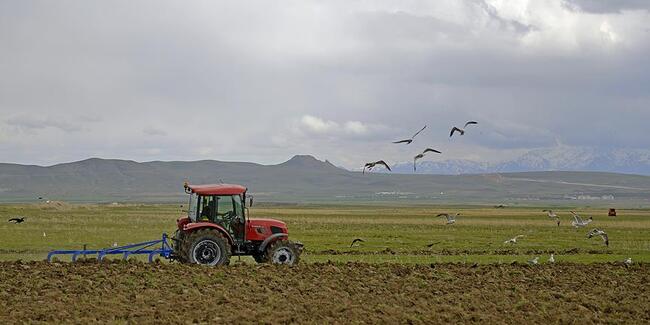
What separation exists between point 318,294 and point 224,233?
5.63 m

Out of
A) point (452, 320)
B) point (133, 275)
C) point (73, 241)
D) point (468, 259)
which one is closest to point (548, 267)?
point (468, 259)

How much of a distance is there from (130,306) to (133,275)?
5.04 meters

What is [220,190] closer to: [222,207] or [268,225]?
[222,207]

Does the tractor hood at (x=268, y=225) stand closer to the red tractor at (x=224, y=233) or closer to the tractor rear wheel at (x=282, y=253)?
the red tractor at (x=224, y=233)

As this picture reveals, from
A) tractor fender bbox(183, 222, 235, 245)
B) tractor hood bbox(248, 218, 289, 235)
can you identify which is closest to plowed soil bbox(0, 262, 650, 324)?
tractor fender bbox(183, 222, 235, 245)

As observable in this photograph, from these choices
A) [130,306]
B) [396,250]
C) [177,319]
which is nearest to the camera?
[177,319]

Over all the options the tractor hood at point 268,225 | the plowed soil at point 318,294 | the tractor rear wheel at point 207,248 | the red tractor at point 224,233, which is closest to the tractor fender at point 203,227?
the red tractor at point 224,233

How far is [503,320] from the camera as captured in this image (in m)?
17.7

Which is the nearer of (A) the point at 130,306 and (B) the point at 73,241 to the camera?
(A) the point at 130,306

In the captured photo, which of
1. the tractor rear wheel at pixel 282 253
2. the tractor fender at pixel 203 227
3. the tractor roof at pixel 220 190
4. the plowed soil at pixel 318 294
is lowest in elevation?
the plowed soil at pixel 318 294

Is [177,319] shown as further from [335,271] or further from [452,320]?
[335,271]

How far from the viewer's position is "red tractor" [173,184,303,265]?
25.2 m

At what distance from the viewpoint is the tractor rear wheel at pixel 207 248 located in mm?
25031

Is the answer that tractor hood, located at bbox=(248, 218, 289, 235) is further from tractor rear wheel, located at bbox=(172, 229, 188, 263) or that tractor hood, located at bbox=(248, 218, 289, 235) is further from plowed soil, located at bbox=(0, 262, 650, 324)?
tractor rear wheel, located at bbox=(172, 229, 188, 263)
